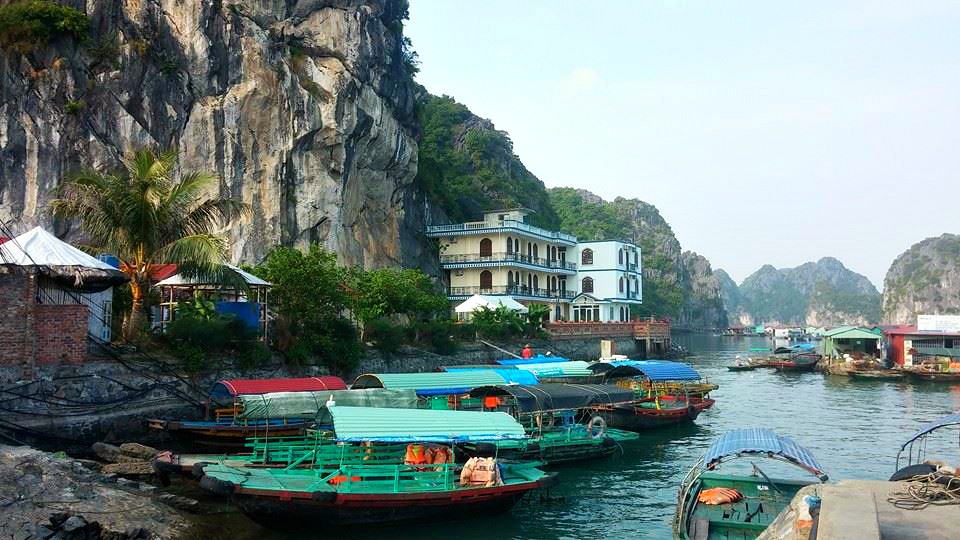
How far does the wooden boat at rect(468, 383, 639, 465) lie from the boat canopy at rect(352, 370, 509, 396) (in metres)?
0.59

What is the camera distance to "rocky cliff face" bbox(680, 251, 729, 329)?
145 m

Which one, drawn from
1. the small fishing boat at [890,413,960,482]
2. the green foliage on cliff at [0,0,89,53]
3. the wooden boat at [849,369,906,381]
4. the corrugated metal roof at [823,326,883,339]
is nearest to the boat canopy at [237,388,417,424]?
the small fishing boat at [890,413,960,482]

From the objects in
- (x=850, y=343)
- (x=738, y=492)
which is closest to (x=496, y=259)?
(x=850, y=343)

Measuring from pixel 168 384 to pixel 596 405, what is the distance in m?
13.5

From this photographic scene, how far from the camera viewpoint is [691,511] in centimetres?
1459

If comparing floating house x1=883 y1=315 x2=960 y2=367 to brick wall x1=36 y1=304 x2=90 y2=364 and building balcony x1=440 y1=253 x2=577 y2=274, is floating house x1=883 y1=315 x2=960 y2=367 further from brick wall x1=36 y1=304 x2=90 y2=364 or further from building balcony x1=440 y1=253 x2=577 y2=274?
brick wall x1=36 y1=304 x2=90 y2=364

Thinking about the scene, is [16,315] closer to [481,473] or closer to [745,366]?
[481,473]

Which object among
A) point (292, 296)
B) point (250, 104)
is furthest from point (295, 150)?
point (292, 296)

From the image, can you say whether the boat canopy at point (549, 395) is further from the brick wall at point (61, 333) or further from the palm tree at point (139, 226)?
the brick wall at point (61, 333)

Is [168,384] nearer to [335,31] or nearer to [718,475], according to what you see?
[718,475]

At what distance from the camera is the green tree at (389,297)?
35562 millimetres

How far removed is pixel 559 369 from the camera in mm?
33625

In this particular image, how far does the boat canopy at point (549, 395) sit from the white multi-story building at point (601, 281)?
42.0 metres

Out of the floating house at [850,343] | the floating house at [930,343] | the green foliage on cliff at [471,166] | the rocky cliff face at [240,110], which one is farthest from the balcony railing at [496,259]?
the floating house at [930,343]
